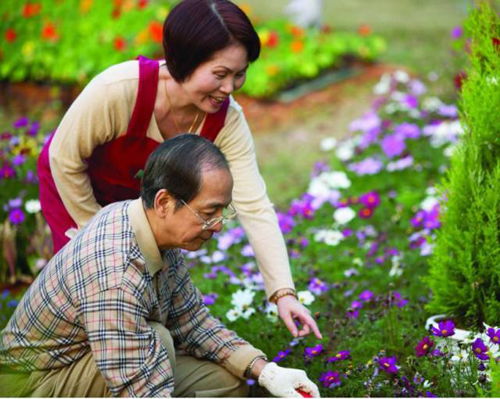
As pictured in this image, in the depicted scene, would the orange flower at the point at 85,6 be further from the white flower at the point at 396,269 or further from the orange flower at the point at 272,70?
the white flower at the point at 396,269

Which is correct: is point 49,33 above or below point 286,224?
above

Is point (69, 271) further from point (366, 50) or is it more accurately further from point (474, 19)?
point (366, 50)

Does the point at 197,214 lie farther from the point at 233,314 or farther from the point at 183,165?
the point at 233,314

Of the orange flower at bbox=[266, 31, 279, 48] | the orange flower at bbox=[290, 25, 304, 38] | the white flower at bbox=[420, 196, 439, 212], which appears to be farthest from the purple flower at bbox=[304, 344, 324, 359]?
the orange flower at bbox=[290, 25, 304, 38]

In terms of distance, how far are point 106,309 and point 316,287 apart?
1.49m

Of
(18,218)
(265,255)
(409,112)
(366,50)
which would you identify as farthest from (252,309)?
(366,50)

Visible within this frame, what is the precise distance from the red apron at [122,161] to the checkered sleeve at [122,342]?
763mm

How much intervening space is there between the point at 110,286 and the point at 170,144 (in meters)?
0.46

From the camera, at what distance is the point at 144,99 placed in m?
2.96

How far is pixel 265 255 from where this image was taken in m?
3.01

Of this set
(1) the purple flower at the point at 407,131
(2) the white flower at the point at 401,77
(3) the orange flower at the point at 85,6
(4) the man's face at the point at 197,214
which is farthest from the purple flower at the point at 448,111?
(3) the orange flower at the point at 85,6

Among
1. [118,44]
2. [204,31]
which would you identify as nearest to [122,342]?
[204,31]

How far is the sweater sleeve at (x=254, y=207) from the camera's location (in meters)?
2.98

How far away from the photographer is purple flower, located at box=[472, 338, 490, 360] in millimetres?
2537
